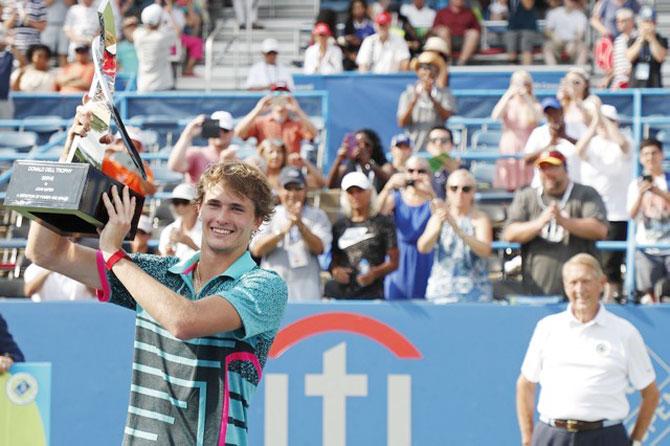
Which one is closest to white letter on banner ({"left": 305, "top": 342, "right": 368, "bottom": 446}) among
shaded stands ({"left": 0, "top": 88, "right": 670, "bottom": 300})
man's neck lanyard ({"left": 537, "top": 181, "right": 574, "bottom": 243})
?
man's neck lanyard ({"left": 537, "top": 181, "right": 574, "bottom": 243})

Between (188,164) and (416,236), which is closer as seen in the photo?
(416,236)

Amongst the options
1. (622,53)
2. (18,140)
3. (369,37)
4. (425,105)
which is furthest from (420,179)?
(622,53)

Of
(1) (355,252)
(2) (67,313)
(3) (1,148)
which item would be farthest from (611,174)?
(3) (1,148)

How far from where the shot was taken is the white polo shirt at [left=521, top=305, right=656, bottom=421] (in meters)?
7.84

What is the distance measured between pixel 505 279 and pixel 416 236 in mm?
859

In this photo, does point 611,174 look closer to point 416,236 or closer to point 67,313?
point 416,236

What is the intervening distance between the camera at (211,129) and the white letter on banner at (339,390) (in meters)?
2.75

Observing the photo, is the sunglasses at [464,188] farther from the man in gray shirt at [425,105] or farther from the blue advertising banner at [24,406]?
the blue advertising banner at [24,406]

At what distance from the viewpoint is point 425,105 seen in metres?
12.0

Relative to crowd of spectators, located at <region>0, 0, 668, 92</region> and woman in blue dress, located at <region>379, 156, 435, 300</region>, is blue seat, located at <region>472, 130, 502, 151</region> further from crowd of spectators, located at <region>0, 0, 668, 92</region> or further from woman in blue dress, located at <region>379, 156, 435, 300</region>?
woman in blue dress, located at <region>379, 156, 435, 300</region>

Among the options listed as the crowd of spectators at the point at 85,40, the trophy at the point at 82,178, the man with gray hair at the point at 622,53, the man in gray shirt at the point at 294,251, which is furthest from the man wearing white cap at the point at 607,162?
the trophy at the point at 82,178

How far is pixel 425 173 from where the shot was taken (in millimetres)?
9789

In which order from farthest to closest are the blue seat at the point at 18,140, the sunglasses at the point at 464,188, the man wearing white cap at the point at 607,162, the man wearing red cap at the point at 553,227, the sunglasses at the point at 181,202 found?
1. the blue seat at the point at 18,140
2. the man wearing white cap at the point at 607,162
3. the sunglasses at the point at 181,202
4. the sunglasses at the point at 464,188
5. the man wearing red cap at the point at 553,227

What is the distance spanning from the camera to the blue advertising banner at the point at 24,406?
789 cm
